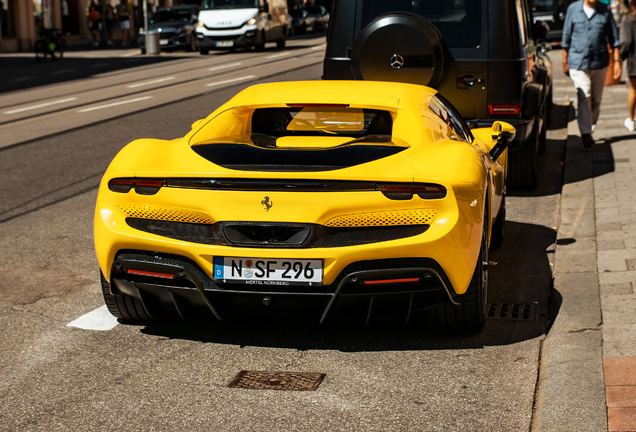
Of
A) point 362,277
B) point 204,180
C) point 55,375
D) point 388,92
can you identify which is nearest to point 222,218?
point 204,180

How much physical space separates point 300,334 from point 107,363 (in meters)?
0.99

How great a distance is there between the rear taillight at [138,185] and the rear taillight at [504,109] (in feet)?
14.0

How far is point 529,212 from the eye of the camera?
7.64 m

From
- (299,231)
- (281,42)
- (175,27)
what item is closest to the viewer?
(299,231)

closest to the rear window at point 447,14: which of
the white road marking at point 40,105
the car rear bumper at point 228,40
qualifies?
the white road marking at point 40,105

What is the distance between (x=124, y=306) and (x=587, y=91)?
22.5 feet

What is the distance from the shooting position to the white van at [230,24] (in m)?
30.5

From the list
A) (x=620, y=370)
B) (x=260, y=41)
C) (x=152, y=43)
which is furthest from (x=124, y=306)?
(x=152, y=43)

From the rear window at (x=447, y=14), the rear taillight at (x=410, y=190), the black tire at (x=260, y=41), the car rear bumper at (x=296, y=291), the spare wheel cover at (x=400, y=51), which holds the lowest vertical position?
the black tire at (x=260, y=41)

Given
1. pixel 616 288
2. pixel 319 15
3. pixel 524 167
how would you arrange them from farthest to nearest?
pixel 319 15, pixel 524 167, pixel 616 288

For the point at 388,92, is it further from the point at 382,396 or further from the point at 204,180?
the point at 382,396

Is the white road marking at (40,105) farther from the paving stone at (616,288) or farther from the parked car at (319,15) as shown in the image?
the parked car at (319,15)

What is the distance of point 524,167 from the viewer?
8422 millimetres

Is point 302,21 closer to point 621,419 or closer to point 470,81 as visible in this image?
point 470,81
